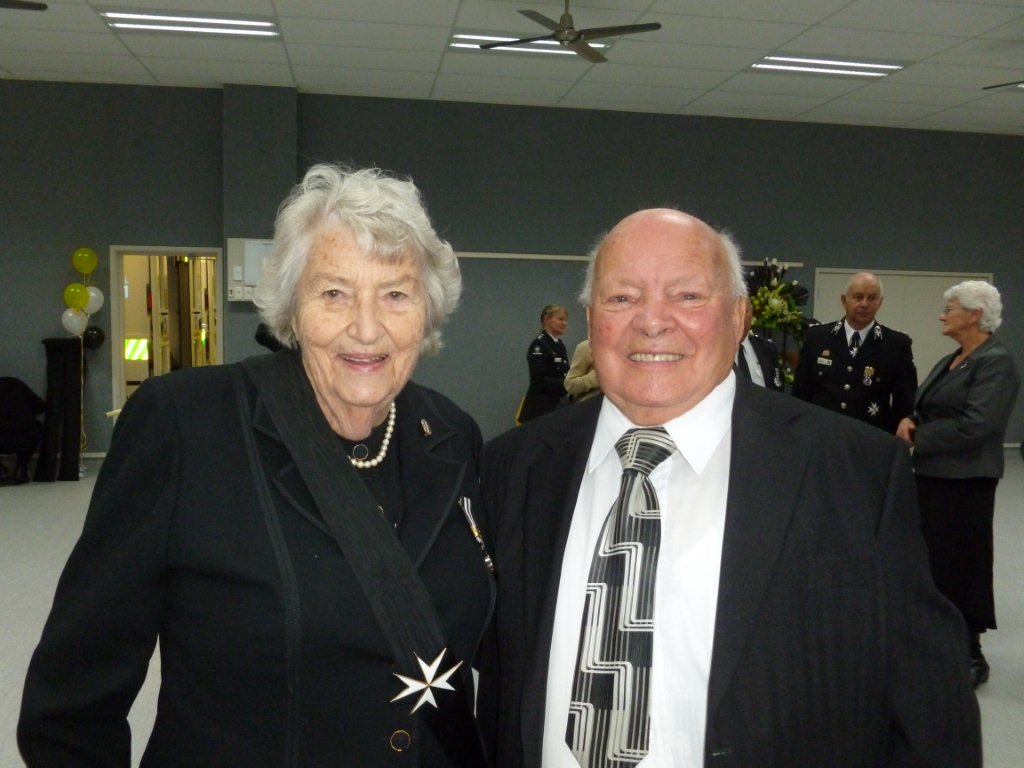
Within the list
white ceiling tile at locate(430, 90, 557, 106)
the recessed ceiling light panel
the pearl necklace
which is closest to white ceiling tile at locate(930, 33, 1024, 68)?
white ceiling tile at locate(430, 90, 557, 106)

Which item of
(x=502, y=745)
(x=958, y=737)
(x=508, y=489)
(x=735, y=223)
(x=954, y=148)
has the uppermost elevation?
(x=954, y=148)

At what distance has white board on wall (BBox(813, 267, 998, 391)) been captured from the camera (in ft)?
32.9

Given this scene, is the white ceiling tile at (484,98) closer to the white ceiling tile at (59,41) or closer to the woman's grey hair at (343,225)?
the white ceiling tile at (59,41)

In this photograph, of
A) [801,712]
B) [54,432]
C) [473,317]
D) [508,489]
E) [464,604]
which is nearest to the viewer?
[801,712]

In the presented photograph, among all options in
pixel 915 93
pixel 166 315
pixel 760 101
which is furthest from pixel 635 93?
pixel 166 315

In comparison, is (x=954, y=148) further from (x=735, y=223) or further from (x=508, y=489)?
(x=508, y=489)

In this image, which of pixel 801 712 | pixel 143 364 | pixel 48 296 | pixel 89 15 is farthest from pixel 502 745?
pixel 143 364

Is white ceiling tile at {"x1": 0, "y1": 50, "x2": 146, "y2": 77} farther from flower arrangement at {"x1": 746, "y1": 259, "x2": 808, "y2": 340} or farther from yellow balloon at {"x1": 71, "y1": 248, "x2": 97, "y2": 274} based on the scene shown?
flower arrangement at {"x1": 746, "y1": 259, "x2": 808, "y2": 340}

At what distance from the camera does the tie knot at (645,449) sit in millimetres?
1498

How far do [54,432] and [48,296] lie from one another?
4.71 feet

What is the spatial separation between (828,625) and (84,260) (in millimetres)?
8582

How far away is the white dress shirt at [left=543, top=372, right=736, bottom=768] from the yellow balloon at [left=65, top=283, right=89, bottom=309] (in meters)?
7.95

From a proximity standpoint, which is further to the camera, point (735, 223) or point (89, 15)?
point (735, 223)

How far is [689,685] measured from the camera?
4.45 ft
